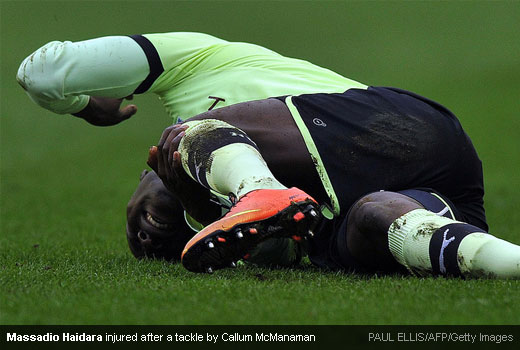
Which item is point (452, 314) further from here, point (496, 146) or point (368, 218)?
point (496, 146)

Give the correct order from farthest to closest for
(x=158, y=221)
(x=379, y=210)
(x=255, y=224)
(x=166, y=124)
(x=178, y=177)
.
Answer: (x=166, y=124)
(x=158, y=221)
(x=178, y=177)
(x=379, y=210)
(x=255, y=224)

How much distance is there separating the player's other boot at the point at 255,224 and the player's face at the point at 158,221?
1073mm

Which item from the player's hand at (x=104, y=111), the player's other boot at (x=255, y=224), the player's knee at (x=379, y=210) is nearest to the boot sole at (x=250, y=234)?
the player's other boot at (x=255, y=224)

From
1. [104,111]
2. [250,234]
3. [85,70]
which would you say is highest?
[85,70]

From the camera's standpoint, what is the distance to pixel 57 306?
259 centimetres

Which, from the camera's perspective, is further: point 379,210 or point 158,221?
point 158,221

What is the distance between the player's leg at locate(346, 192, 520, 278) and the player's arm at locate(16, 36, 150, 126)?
1185 millimetres

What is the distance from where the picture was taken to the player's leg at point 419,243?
292cm

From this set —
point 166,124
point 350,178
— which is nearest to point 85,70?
point 350,178

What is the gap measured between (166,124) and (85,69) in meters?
11.5

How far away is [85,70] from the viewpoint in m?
3.65

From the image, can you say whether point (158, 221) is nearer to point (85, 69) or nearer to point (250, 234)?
point (85, 69)

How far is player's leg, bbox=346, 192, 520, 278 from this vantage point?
9.57 ft
